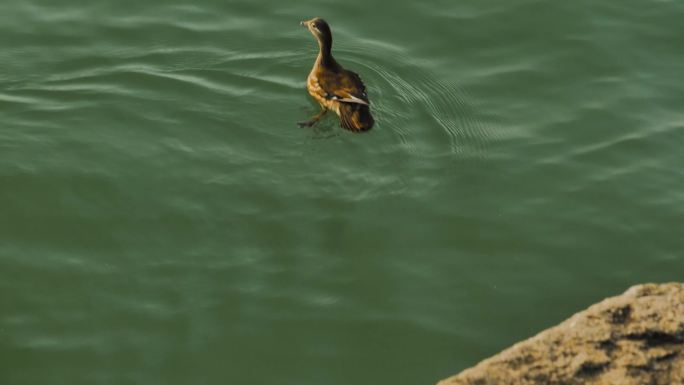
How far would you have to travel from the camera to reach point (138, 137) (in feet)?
27.5

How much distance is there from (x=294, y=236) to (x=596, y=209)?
91.0 inches

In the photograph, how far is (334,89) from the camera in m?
8.73

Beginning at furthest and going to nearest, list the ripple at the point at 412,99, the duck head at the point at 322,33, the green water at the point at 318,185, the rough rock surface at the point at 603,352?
the duck head at the point at 322,33 → the ripple at the point at 412,99 → the green water at the point at 318,185 → the rough rock surface at the point at 603,352

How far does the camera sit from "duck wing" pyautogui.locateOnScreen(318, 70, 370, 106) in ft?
28.5

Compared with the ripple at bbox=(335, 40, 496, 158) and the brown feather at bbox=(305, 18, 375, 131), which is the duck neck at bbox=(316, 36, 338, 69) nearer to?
the brown feather at bbox=(305, 18, 375, 131)

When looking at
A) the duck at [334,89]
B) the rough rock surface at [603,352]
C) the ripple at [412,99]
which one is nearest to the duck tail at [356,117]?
the duck at [334,89]

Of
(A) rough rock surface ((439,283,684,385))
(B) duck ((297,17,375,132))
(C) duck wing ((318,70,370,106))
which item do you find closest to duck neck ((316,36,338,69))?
(B) duck ((297,17,375,132))

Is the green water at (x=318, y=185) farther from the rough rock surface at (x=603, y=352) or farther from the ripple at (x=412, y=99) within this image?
the rough rock surface at (x=603, y=352)

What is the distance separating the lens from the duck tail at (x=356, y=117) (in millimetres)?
8602

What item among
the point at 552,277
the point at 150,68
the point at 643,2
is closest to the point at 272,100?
the point at 150,68

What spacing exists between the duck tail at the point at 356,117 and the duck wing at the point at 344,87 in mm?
66

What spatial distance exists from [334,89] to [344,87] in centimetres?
11

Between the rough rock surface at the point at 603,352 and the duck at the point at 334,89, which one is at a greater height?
the duck at the point at 334,89

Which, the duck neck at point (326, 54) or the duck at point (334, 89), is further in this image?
the duck neck at point (326, 54)
